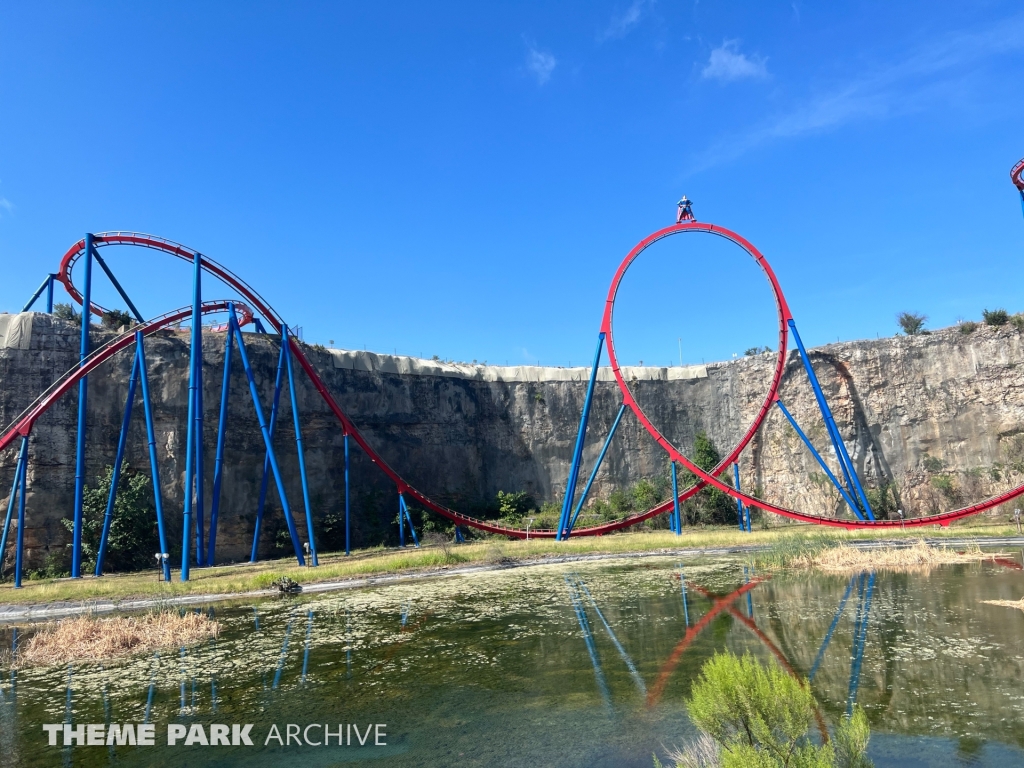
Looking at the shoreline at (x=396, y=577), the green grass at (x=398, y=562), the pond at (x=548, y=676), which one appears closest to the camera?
the pond at (x=548, y=676)

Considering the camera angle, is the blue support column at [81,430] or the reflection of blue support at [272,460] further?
the reflection of blue support at [272,460]

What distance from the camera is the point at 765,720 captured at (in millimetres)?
3736

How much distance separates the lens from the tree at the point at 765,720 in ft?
11.8

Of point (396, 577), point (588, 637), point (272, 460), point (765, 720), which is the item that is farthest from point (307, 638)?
point (272, 460)

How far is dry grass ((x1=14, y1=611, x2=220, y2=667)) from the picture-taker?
9383mm

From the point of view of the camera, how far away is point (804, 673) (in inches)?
270

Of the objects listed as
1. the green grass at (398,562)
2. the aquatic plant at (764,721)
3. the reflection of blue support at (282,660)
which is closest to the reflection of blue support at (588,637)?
the aquatic plant at (764,721)

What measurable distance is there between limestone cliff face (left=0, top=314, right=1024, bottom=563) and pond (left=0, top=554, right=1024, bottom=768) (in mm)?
13395

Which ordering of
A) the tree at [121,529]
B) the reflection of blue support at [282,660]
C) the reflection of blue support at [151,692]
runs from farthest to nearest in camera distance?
the tree at [121,529]
the reflection of blue support at [282,660]
the reflection of blue support at [151,692]

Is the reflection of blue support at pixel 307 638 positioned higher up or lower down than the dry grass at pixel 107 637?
lower down

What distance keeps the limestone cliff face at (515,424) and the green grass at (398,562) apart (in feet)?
14.5

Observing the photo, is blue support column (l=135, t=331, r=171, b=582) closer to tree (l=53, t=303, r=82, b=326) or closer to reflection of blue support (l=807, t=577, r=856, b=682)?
tree (l=53, t=303, r=82, b=326)

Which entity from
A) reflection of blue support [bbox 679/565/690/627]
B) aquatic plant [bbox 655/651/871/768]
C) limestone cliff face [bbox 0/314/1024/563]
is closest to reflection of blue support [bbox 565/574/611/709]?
reflection of blue support [bbox 679/565/690/627]

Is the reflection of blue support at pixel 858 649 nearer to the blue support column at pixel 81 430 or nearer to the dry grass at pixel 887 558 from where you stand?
the dry grass at pixel 887 558
